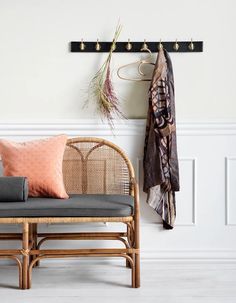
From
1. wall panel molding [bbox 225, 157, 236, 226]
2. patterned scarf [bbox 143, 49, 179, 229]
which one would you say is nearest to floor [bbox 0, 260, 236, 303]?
wall panel molding [bbox 225, 157, 236, 226]

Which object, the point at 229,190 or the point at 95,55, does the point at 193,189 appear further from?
the point at 95,55

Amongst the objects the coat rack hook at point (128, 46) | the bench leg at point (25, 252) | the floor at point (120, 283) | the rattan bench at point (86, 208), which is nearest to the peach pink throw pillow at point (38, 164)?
the rattan bench at point (86, 208)

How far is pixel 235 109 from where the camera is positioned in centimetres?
343

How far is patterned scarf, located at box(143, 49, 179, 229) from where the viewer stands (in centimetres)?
322

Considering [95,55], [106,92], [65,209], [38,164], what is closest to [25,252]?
[65,209]

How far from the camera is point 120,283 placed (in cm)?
288

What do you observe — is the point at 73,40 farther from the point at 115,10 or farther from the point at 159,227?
the point at 159,227

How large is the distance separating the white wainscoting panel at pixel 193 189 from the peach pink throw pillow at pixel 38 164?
0.27 meters

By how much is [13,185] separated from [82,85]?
97 centimetres

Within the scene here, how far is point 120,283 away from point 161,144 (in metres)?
0.95

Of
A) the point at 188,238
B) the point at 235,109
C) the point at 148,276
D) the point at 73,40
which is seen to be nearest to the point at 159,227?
the point at 188,238

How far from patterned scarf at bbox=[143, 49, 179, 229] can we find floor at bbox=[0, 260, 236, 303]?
0.42 meters

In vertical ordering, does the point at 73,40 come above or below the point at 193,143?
above

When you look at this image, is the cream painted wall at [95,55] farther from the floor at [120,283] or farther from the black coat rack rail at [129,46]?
the floor at [120,283]
